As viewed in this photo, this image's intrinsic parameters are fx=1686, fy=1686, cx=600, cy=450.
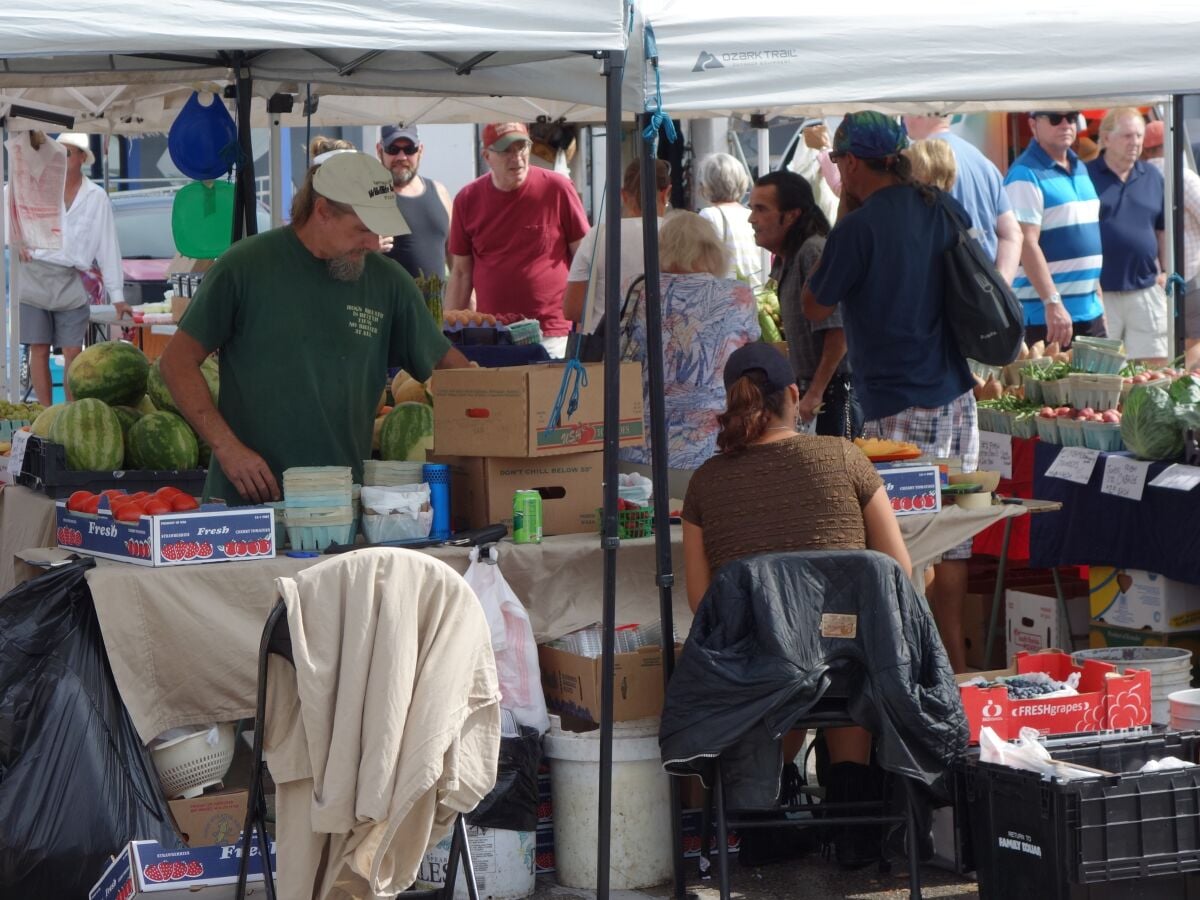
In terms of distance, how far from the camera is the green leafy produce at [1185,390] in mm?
6129

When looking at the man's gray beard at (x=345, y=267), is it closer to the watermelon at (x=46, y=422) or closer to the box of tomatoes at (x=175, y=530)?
the box of tomatoes at (x=175, y=530)

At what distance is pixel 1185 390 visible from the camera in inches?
243

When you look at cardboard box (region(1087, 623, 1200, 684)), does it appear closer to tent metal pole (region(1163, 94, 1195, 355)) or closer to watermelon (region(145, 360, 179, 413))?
tent metal pole (region(1163, 94, 1195, 355))

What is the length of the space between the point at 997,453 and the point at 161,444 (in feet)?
11.7

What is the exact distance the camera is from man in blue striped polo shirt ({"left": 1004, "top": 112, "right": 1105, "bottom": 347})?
9562 mm

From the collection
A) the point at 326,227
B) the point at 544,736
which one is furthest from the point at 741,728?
the point at 326,227

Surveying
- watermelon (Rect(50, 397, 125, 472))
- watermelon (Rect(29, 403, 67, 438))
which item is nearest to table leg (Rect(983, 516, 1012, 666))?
watermelon (Rect(50, 397, 125, 472))

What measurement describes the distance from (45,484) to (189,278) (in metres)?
3.94

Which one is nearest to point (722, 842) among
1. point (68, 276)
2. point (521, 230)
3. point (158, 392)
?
point (158, 392)

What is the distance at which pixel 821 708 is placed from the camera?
4.44m

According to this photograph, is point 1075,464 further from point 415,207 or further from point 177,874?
point 415,207

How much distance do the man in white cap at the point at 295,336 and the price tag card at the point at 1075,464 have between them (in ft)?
9.04

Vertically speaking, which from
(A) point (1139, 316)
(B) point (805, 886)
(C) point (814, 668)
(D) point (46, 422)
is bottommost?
(B) point (805, 886)

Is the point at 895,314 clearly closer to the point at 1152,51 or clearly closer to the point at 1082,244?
the point at 1152,51
